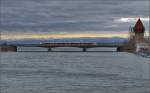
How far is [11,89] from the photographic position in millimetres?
40625

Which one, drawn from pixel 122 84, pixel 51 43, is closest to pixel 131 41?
pixel 51 43

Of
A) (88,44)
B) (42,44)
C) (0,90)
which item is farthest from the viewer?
(42,44)

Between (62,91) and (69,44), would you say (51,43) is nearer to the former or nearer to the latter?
(69,44)

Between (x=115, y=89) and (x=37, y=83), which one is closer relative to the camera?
(x=115, y=89)

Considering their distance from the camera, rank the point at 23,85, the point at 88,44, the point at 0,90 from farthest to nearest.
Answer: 1. the point at 88,44
2. the point at 23,85
3. the point at 0,90

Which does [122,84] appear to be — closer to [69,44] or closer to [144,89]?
[144,89]

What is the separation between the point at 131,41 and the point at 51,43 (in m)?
28.5

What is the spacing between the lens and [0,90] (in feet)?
130

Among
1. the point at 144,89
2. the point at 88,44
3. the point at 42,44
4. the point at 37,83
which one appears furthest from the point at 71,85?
the point at 42,44

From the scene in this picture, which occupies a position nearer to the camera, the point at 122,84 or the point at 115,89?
→ the point at 115,89

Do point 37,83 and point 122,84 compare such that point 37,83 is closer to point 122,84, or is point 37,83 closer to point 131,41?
point 122,84

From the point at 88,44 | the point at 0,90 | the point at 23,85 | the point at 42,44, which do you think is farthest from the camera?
the point at 42,44

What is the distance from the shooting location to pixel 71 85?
147 feet

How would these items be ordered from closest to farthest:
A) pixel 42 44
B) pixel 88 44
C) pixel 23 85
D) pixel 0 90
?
pixel 0 90 < pixel 23 85 < pixel 88 44 < pixel 42 44
